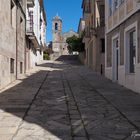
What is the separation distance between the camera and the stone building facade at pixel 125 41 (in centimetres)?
1559

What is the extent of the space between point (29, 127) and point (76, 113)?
2163 millimetres

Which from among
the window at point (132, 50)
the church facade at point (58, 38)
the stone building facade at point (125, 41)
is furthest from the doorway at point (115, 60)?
the church facade at point (58, 38)

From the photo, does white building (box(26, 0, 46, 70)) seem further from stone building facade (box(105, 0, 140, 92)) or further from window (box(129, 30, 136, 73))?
window (box(129, 30, 136, 73))

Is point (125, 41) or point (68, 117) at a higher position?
point (125, 41)

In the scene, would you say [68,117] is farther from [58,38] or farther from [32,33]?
[58,38]

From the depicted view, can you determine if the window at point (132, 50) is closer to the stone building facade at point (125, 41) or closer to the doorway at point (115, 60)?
the stone building facade at point (125, 41)

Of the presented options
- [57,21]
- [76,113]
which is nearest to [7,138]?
[76,113]

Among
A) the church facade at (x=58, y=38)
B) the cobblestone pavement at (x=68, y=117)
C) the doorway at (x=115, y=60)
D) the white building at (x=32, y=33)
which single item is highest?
the church facade at (x=58, y=38)

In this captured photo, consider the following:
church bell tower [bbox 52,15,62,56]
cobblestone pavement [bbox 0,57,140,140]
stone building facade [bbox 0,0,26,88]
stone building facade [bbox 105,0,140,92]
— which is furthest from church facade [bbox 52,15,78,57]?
cobblestone pavement [bbox 0,57,140,140]

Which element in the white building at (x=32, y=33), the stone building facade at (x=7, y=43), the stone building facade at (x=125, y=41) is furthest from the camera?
the white building at (x=32, y=33)

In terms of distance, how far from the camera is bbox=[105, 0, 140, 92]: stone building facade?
15594 mm

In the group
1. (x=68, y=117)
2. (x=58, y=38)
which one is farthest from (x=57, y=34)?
(x=68, y=117)

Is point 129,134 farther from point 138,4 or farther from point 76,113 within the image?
point 138,4

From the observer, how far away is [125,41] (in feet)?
58.7
